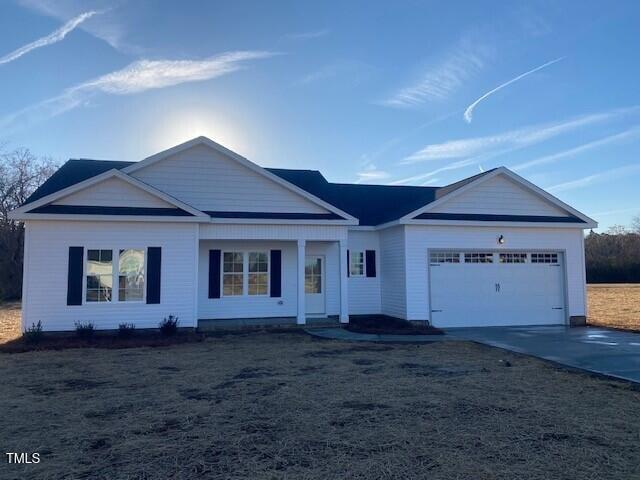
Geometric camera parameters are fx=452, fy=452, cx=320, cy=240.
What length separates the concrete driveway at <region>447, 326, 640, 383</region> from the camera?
8656 millimetres

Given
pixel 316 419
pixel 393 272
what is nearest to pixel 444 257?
pixel 393 272

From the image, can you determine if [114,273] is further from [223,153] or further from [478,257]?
[478,257]

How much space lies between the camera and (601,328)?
47.9 ft

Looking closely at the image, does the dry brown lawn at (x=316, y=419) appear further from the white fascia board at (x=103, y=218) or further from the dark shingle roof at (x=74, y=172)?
the dark shingle roof at (x=74, y=172)

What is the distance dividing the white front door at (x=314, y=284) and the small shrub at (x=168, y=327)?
15.7ft

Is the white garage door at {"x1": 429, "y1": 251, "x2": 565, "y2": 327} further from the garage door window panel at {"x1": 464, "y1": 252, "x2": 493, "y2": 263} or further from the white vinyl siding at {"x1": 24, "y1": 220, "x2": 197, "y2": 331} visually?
the white vinyl siding at {"x1": 24, "y1": 220, "x2": 197, "y2": 331}

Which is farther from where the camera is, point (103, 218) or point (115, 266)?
point (115, 266)

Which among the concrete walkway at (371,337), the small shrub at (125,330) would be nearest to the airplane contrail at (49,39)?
the small shrub at (125,330)

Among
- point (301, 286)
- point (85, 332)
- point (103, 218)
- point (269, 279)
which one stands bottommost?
point (85, 332)

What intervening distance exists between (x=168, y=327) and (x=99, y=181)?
14.8 ft

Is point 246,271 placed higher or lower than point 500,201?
lower

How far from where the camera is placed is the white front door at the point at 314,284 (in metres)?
15.8

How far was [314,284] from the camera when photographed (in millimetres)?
16047

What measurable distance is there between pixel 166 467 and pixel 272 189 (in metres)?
11.0
